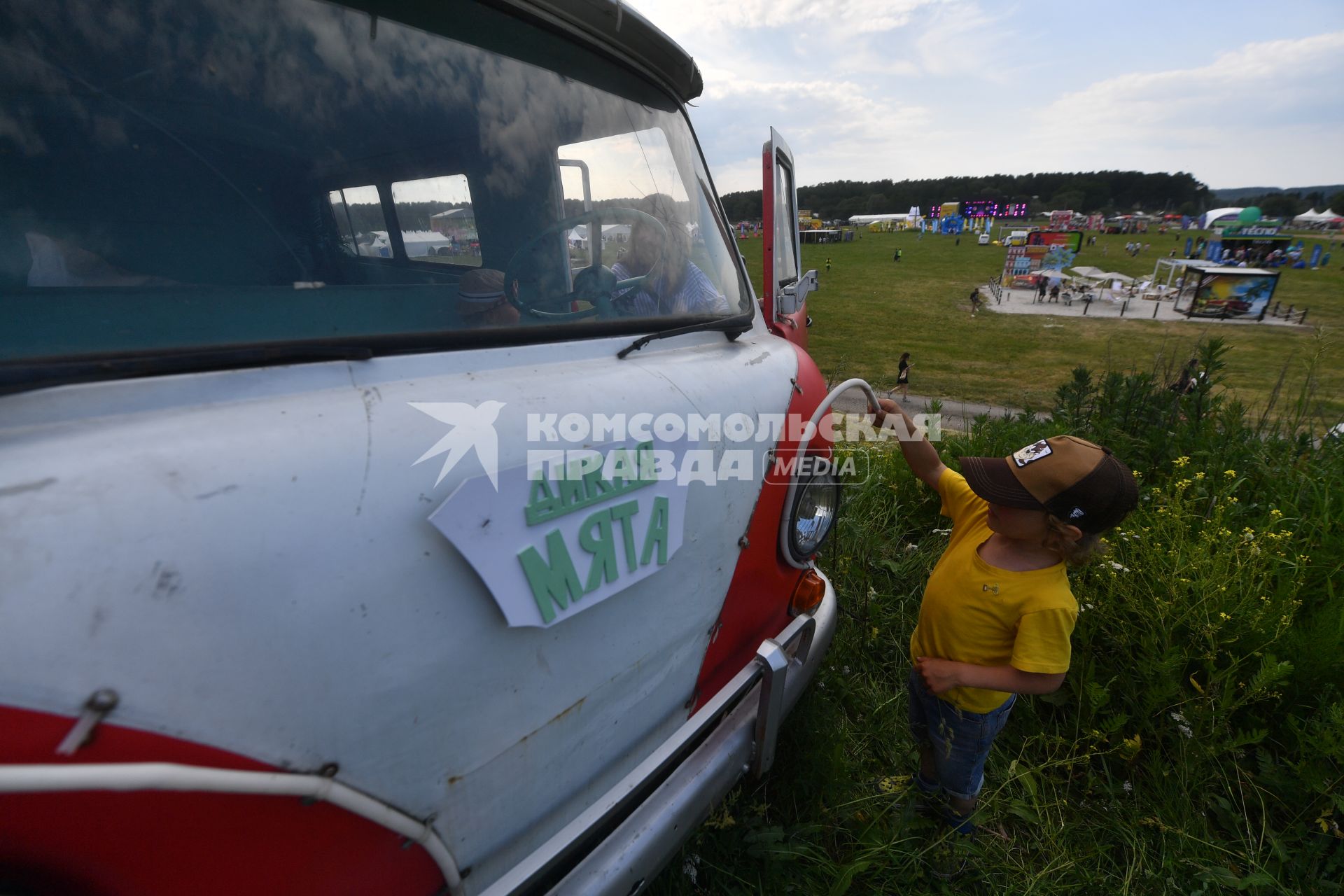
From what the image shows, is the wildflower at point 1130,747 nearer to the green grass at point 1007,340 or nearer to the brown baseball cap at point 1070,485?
the brown baseball cap at point 1070,485

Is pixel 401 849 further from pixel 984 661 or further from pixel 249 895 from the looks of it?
pixel 984 661

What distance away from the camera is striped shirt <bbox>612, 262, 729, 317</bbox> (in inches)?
62.9

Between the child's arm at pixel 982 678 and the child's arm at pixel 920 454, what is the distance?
0.61 metres

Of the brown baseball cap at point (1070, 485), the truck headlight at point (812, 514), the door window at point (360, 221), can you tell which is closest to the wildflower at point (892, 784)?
the truck headlight at point (812, 514)

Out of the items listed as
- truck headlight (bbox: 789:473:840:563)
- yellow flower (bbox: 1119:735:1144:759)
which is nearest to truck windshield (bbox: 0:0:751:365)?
truck headlight (bbox: 789:473:840:563)

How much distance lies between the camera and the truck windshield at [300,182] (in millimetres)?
890

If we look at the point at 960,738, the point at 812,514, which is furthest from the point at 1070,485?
the point at 960,738

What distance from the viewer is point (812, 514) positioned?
1.75 m

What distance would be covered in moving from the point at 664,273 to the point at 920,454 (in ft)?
3.51

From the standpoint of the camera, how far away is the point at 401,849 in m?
0.94

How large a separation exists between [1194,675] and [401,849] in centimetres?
282

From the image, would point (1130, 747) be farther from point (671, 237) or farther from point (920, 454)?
point (671, 237)

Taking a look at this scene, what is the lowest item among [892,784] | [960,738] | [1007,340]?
[1007,340]

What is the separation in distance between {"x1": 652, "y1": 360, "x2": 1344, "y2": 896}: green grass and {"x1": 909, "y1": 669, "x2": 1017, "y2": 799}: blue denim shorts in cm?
19
